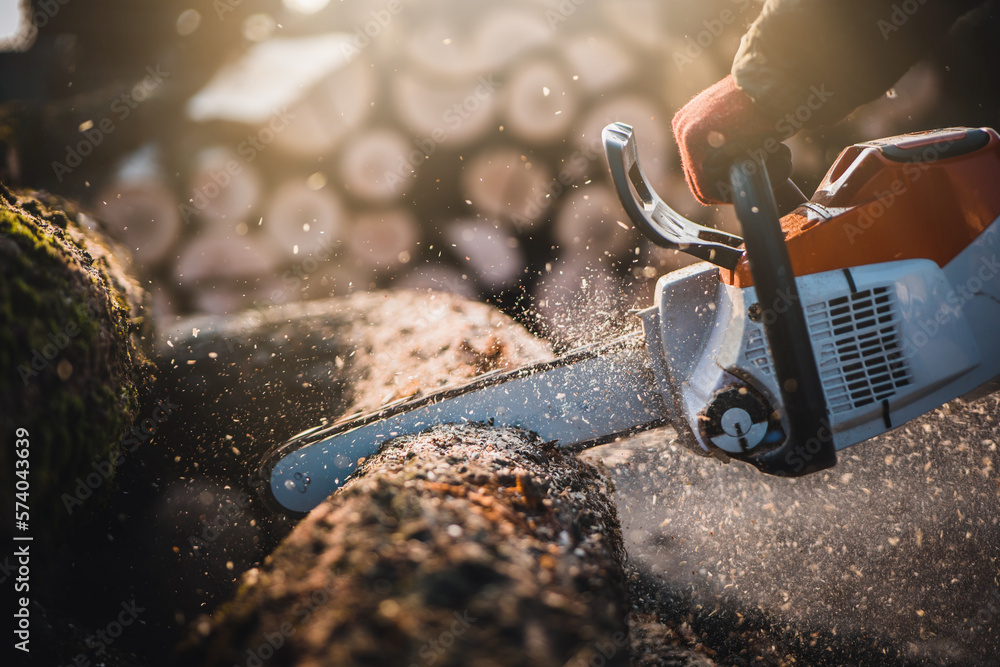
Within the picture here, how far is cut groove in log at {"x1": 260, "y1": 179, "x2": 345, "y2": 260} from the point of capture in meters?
3.53

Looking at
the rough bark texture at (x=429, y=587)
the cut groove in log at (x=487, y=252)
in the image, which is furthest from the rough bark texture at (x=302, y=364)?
the rough bark texture at (x=429, y=587)

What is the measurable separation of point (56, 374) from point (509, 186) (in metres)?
2.81

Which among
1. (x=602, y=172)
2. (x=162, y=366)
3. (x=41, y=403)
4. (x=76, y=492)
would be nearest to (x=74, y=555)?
(x=76, y=492)

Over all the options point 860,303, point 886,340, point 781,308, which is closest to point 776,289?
point 781,308

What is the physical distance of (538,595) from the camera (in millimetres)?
893

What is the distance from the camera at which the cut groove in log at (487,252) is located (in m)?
3.35

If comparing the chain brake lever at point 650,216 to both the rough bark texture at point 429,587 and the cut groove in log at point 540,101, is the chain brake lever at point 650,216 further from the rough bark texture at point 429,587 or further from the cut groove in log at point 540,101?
the cut groove in log at point 540,101

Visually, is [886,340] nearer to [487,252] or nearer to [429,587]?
[429,587]

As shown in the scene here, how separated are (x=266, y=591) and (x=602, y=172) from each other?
3.16 meters

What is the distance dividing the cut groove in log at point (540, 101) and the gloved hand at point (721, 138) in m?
2.22

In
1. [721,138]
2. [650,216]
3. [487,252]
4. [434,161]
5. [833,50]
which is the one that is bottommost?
[487,252]

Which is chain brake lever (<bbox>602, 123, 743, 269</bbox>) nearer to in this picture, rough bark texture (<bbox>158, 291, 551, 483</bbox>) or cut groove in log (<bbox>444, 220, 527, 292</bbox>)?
rough bark texture (<bbox>158, 291, 551, 483</bbox>)

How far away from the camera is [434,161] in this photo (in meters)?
3.46

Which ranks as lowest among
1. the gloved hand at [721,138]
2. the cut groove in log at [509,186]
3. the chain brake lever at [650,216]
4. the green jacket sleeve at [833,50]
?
the cut groove in log at [509,186]
